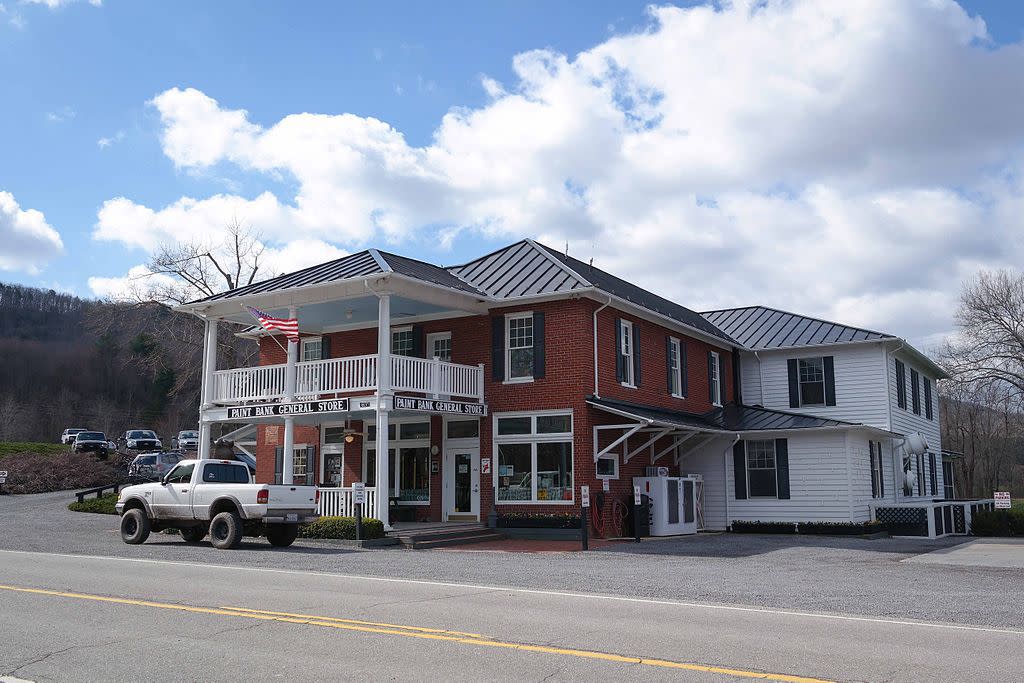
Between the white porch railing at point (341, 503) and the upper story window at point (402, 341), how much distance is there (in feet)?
16.5

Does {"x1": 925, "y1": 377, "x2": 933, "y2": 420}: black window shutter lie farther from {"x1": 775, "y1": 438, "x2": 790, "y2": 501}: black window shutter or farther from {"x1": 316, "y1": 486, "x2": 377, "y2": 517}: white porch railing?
{"x1": 316, "y1": 486, "x2": 377, "y2": 517}: white porch railing

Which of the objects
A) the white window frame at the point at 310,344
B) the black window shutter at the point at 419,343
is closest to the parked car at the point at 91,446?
the white window frame at the point at 310,344

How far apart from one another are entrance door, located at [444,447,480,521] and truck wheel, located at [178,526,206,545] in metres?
6.48

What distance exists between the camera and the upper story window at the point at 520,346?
78.1ft

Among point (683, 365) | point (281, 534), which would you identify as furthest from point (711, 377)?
point (281, 534)

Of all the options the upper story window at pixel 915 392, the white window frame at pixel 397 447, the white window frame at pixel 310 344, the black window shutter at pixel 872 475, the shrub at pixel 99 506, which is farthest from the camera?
the upper story window at pixel 915 392

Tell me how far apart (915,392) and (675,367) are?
1105cm

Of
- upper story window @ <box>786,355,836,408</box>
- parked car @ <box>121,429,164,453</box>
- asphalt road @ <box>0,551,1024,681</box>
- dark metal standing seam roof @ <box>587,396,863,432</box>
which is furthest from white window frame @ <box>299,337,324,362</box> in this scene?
parked car @ <box>121,429,164,453</box>

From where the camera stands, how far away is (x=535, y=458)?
76.5ft

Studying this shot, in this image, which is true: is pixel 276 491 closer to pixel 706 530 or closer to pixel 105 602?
pixel 105 602

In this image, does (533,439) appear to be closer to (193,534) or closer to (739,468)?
(739,468)

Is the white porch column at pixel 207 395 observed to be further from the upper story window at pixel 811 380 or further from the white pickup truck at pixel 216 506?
the upper story window at pixel 811 380

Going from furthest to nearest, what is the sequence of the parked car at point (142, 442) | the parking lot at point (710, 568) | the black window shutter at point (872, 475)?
the parked car at point (142, 442) < the black window shutter at point (872, 475) < the parking lot at point (710, 568)

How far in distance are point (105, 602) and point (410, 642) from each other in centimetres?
451
